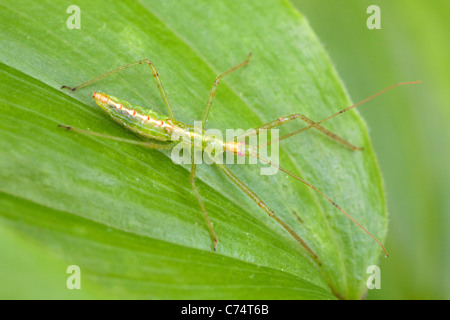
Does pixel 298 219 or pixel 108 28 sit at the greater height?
pixel 108 28

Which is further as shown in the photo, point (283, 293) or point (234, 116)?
point (234, 116)

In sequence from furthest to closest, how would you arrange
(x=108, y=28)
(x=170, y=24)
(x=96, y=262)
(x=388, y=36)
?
(x=388, y=36)
(x=170, y=24)
(x=108, y=28)
(x=96, y=262)

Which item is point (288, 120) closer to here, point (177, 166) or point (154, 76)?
point (177, 166)

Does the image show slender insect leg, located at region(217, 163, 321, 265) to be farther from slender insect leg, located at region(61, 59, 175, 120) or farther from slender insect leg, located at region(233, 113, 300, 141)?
slender insect leg, located at region(61, 59, 175, 120)

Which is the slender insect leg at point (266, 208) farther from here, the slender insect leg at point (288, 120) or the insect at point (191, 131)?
the slender insect leg at point (288, 120)

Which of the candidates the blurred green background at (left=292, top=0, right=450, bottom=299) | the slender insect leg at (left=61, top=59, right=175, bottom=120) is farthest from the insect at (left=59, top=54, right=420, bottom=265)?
the blurred green background at (left=292, top=0, right=450, bottom=299)

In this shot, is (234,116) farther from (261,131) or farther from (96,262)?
(96,262)

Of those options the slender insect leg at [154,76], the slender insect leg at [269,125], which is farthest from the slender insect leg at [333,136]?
the slender insect leg at [154,76]

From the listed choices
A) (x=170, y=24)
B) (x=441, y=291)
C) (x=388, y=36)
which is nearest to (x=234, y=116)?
(x=170, y=24)
